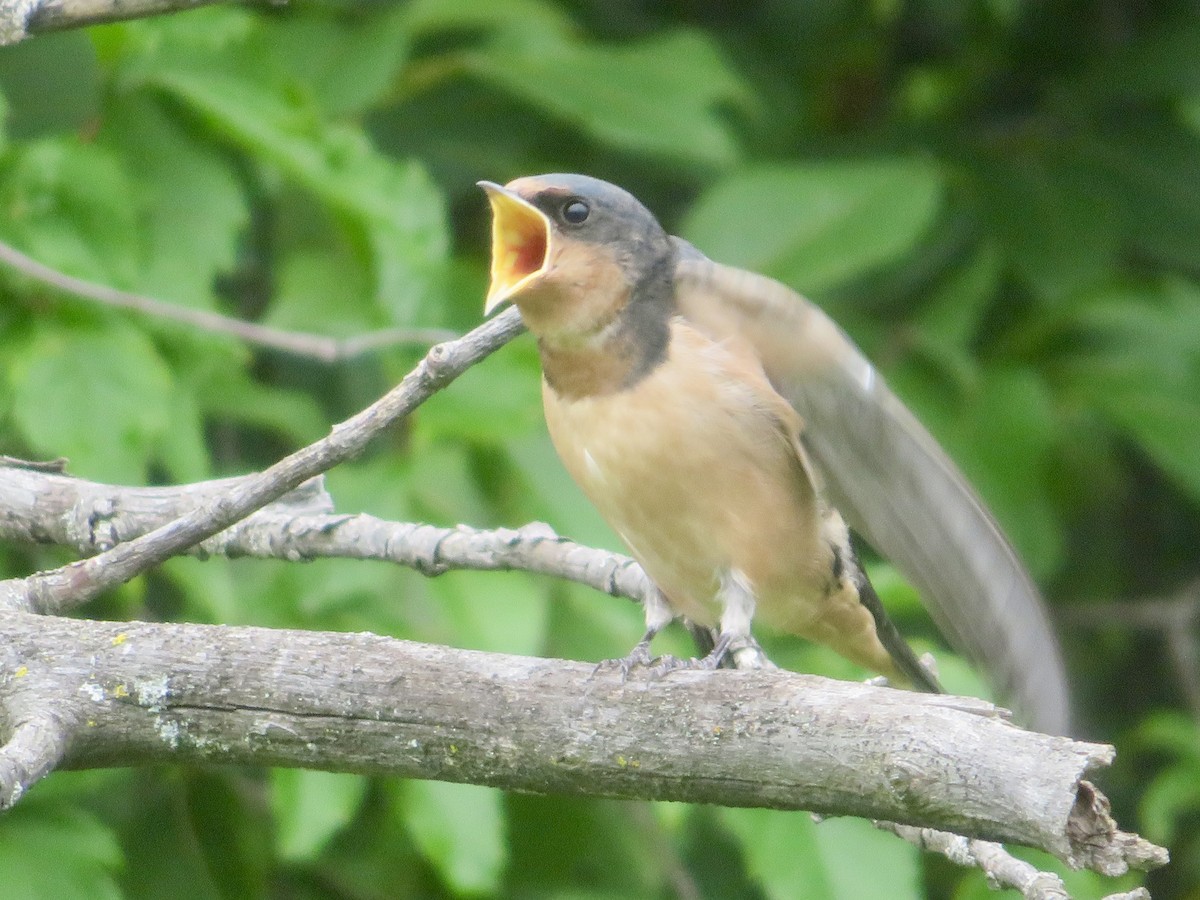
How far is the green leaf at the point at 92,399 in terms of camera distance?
3252mm

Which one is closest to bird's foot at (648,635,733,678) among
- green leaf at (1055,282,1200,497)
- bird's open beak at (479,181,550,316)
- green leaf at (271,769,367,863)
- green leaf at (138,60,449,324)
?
bird's open beak at (479,181,550,316)

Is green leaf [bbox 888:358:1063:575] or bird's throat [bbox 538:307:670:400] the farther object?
green leaf [bbox 888:358:1063:575]

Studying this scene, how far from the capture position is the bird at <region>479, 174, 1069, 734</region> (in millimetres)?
2609

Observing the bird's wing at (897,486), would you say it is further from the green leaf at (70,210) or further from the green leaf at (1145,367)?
the green leaf at (1145,367)

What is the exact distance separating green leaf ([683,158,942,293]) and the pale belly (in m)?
1.60

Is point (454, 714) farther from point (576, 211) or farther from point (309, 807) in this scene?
point (309, 807)

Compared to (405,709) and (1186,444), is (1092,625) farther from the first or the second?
(405,709)

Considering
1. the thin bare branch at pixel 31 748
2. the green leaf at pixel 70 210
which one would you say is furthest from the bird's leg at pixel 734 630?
the green leaf at pixel 70 210

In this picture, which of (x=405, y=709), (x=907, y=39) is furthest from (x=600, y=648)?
(x=907, y=39)

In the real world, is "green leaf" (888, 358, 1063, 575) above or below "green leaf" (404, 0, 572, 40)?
below

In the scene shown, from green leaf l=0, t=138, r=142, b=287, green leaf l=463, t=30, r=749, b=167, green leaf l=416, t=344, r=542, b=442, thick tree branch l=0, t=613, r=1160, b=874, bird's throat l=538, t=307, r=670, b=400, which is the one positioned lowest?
thick tree branch l=0, t=613, r=1160, b=874

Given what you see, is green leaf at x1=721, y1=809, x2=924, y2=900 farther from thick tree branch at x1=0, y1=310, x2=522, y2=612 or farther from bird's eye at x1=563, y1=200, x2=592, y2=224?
thick tree branch at x1=0, y1=310, x2=522, y2=612

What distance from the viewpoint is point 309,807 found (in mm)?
3332

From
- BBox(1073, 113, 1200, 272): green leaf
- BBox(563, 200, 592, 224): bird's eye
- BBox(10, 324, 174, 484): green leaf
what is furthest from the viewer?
BBox(1073, 113, 1200, 272): green leaf
